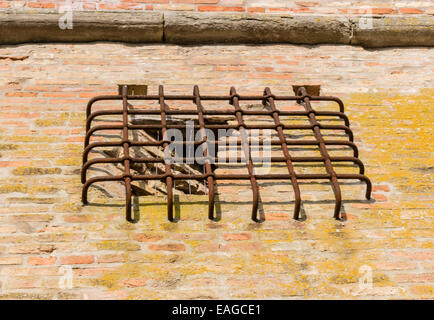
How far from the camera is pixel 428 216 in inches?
140

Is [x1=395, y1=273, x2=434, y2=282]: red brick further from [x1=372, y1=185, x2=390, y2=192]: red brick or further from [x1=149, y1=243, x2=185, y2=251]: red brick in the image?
[x1=149, y1=243, x2=185, y2=251]: red brick

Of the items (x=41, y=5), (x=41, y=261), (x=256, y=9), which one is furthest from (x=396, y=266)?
(x=41, y=5)

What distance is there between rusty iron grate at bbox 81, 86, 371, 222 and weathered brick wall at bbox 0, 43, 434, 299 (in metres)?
0.09

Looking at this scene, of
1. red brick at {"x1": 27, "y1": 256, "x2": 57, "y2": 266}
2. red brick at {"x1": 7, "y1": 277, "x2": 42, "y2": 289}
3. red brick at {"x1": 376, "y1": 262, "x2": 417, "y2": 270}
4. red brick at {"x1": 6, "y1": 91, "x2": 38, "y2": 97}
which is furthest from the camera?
red brick at {"x1": 6, "y1": 91, "x2": 38, "y2": 97}

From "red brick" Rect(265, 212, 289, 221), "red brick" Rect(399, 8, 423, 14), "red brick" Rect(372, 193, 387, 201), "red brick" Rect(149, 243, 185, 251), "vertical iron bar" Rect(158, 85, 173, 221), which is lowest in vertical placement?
"red brick" Rect(149, 243, 185, 251)

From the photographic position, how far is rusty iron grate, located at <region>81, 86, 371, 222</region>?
11.4 ft

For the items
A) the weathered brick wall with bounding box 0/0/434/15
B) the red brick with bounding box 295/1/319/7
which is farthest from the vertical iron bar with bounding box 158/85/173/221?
the red brick with bounding box 295/1/319/7

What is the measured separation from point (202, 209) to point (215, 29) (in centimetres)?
168

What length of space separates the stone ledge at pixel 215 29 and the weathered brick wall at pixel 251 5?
4.7 inches

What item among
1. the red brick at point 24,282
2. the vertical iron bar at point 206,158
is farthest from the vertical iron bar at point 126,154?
the red brick at point 24,282

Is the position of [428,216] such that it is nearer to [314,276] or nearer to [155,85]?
[314,276]

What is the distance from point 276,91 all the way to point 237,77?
0.91 ft

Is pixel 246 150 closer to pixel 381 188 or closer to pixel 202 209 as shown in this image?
pixel 202 209

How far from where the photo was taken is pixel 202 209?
349 centimetres
